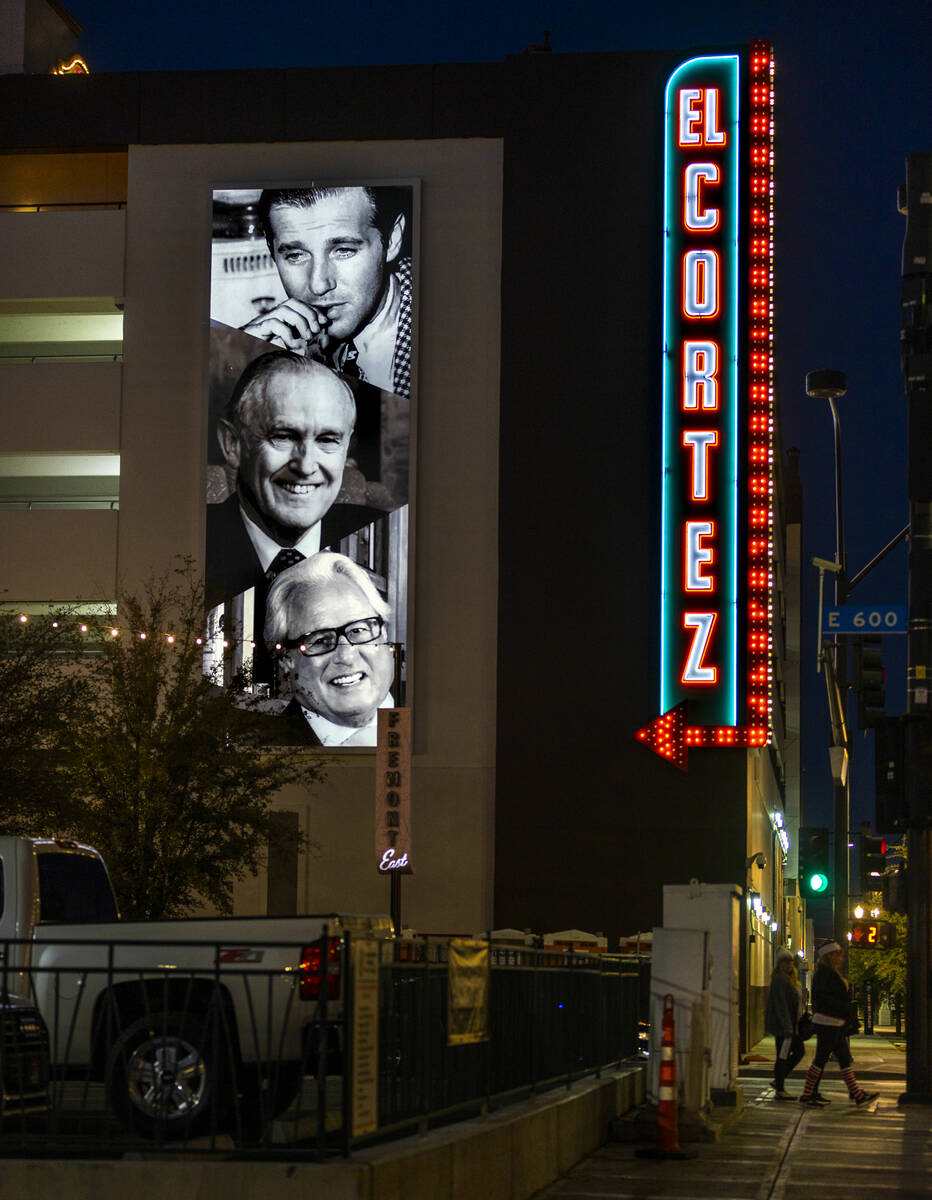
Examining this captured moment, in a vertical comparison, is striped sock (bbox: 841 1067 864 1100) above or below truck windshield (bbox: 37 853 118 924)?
below

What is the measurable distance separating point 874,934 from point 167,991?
19084 mm

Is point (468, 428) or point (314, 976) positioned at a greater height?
point (468, 428)

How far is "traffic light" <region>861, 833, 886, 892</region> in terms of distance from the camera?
25.2m

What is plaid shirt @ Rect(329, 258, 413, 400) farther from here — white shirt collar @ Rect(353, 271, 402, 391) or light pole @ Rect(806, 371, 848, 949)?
light pole @ Rect(806, 371, 848, 949)

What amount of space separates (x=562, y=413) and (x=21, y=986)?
22702 millimetres

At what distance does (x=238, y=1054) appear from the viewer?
11.3 m

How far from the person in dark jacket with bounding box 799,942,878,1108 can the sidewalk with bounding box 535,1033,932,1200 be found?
10.8 inches

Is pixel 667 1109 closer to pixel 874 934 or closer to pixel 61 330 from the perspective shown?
pixel 874 934

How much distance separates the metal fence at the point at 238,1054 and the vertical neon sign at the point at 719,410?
60.8 feet

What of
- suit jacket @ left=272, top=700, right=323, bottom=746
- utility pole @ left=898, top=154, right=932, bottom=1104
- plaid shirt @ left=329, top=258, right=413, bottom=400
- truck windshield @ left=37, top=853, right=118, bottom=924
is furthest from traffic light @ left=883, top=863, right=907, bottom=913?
plaid shirt @ left=329, top=258, right=413, bottom=400

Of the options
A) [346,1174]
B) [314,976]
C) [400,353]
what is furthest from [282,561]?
[346,1174]

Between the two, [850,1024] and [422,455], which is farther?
[422,455]

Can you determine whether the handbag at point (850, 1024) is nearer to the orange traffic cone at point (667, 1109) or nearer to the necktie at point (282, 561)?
the orange traffic cone at point (667, 1109)

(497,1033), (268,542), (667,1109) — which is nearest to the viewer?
(497,1033)
